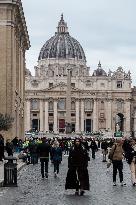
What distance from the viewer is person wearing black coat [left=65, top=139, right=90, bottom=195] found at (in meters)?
19.8

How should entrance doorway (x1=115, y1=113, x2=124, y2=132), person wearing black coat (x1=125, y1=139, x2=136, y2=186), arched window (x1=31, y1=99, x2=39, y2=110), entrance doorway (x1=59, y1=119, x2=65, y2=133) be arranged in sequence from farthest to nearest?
1. entrance doorway (x1=59, y1=119, x2=65, y2=133)
2. entrance doorway (x1=115, y1=113, x2=124, y2=132)
3. arched window (x1=31, y1=99, x2=39, y2=110)
4. person wearing black coat (x1=125, y1=139, x2=136, y2=186)

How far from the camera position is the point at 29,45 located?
8081 cm

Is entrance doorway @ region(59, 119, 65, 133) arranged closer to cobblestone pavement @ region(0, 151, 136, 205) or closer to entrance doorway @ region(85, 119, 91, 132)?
entrance doorway @ region(85, 119, 91, 132)

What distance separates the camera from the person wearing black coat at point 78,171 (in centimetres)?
1977

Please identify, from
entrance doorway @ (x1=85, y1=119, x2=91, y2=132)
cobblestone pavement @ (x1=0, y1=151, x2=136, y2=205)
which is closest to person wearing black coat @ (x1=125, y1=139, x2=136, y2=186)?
cobblestone pavement @ (x1=0, y1=151, x2=136, y2=205)

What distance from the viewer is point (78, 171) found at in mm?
19891

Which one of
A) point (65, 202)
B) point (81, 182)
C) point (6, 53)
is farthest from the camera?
point (6, 53)

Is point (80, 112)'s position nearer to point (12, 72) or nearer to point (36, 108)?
point (36, 108)

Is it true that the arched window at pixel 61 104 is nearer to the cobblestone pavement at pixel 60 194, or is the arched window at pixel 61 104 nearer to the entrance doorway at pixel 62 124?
the entrance doorway at pixel 62 124

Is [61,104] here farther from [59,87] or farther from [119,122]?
[119,122]

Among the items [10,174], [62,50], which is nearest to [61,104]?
[62,50]

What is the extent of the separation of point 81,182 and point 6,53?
33.0 m

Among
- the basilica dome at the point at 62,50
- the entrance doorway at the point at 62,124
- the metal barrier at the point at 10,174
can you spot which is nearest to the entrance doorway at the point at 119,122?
the entrance doorway at the point at 62,124

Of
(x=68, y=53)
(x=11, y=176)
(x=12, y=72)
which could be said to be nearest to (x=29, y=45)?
(x=12, y=72)
